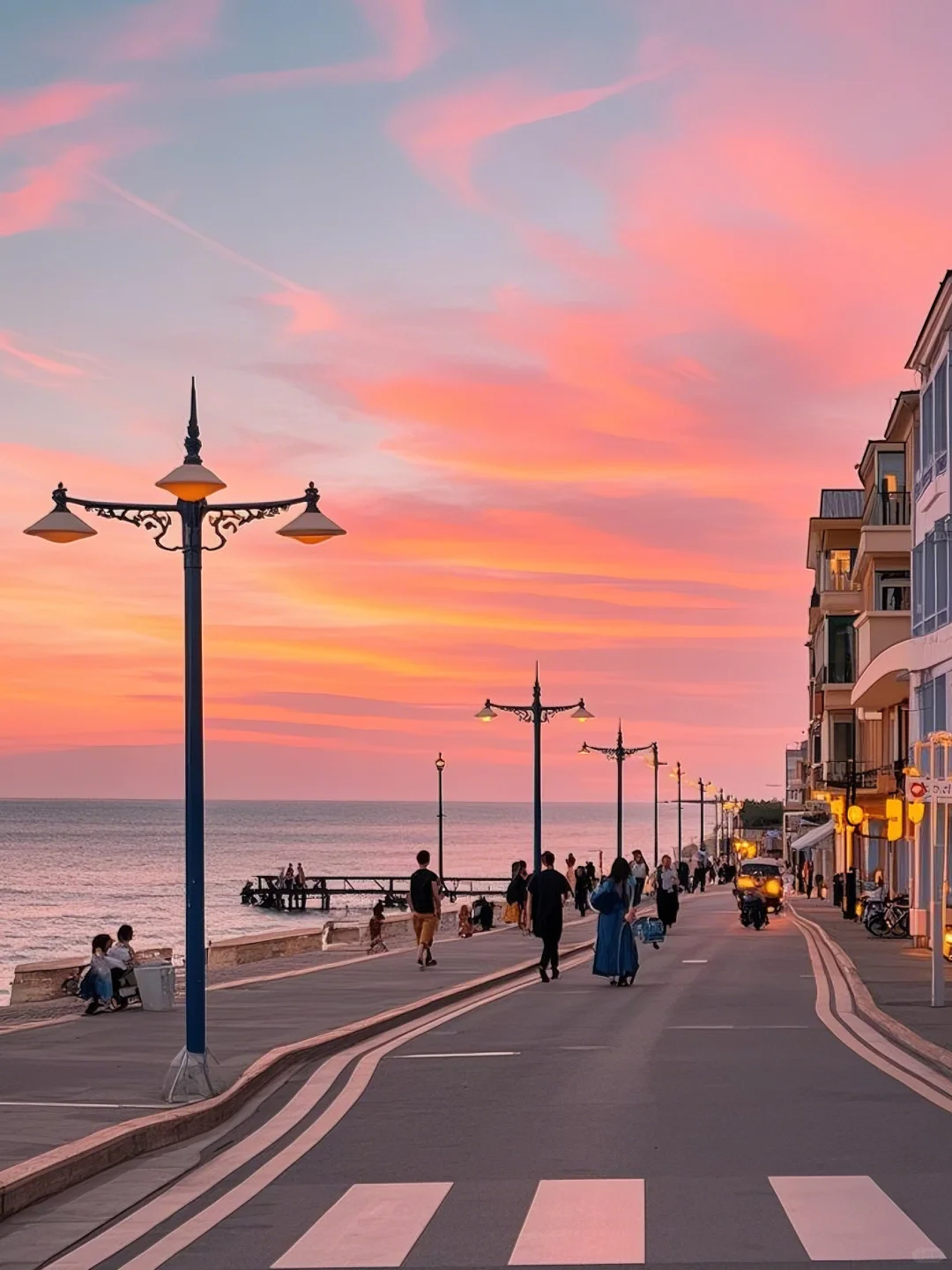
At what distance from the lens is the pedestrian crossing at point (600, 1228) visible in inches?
336

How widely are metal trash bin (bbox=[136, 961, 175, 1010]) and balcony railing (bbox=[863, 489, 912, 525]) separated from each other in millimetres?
38945

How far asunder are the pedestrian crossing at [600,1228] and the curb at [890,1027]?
20.5 ft

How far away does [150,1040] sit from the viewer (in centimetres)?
1873

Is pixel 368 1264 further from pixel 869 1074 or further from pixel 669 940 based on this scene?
pixel 669 940

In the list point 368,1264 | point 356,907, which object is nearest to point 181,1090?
point 368,1264

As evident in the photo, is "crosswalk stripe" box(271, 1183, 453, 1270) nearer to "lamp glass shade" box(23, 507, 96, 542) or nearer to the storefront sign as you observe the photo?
"lamp glass shade" box(23, 507, 96, 542)

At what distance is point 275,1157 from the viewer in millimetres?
11773

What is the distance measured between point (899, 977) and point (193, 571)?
17.3 meters

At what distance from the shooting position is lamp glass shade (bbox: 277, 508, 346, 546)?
50.0 ft

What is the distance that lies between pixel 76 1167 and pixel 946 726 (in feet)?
95.5

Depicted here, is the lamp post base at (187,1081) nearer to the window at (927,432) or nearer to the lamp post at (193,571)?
the lamp post at (193,571)

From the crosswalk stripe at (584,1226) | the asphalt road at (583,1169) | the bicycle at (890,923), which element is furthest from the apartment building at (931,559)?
the crosswalk stripe at (584,1226)

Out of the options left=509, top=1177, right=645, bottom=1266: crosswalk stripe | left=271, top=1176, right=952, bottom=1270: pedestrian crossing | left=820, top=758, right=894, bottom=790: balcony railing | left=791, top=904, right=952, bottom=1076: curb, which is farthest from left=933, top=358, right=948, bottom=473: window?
left=509, top=1177, right=645, bottom=1266: crosswalk stripe

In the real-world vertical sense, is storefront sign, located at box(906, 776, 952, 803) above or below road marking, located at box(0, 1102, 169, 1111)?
above
